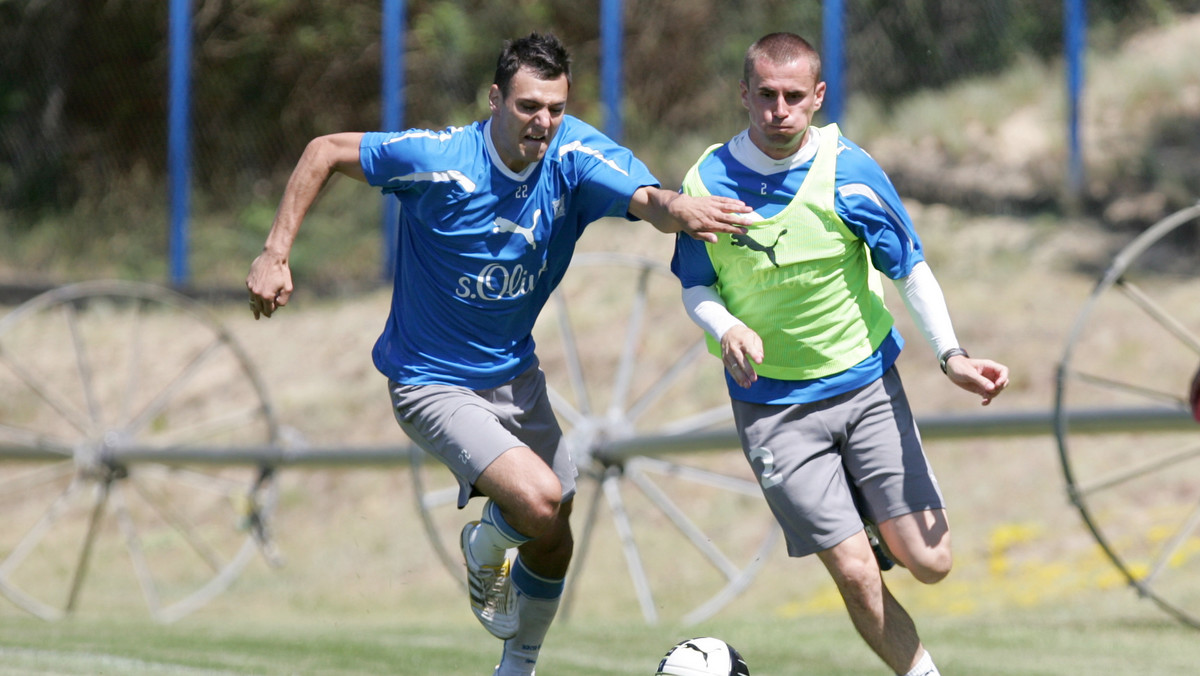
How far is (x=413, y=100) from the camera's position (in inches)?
635

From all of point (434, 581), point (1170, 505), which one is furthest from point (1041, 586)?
point (434, 581)

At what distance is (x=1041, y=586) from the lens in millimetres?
9906

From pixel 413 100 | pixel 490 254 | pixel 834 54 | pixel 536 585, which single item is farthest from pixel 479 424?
pixel 413 100

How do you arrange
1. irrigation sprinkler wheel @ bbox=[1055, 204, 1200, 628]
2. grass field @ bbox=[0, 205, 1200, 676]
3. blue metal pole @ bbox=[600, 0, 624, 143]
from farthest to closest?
blue metal pole @ bbox=[600, 0, 624, 143]
irrigation sprinkler wheel @ bbox=[1055, 204, 1200, 628]
grass field @ bbox=[0, 205, 1200, 676]

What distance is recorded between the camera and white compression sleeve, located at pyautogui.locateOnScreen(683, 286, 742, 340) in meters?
4.86

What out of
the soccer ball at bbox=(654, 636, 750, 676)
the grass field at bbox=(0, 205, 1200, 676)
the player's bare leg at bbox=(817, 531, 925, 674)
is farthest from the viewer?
the grass field at bbox=(0, 205, 1200, 676)

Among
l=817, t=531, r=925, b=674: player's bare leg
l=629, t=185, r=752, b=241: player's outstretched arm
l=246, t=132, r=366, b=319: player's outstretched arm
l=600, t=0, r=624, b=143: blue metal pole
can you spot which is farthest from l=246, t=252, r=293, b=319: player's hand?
l=600, t=0, r=624, b=143: blue metal pole

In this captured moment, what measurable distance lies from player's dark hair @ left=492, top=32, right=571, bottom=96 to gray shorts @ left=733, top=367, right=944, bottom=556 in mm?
1335

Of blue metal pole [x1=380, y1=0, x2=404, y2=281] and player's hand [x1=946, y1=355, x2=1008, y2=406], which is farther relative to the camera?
blue metal pole [x1=380, y1=0, x2=404, y2=281]

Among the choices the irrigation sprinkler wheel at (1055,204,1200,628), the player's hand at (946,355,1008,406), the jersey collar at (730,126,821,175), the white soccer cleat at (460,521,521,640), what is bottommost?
the irrigation sprinkler wheel at (1055,204,1200,628)

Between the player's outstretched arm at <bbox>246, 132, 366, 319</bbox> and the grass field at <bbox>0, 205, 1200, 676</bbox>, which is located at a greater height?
the player's outstretched arm at <bbox>246, 132, 366, 319</bbox>

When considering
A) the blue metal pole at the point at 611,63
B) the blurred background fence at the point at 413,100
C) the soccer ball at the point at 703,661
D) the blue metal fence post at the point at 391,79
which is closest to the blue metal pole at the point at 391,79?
the blue metal fence post at the point at 391,79

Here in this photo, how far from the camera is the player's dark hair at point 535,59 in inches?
204

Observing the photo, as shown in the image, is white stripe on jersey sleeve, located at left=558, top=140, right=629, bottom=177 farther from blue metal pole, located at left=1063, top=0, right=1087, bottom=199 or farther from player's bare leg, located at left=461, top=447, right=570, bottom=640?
blue metal pole, located at left=1063, top=0, right=1087, bottom=199
